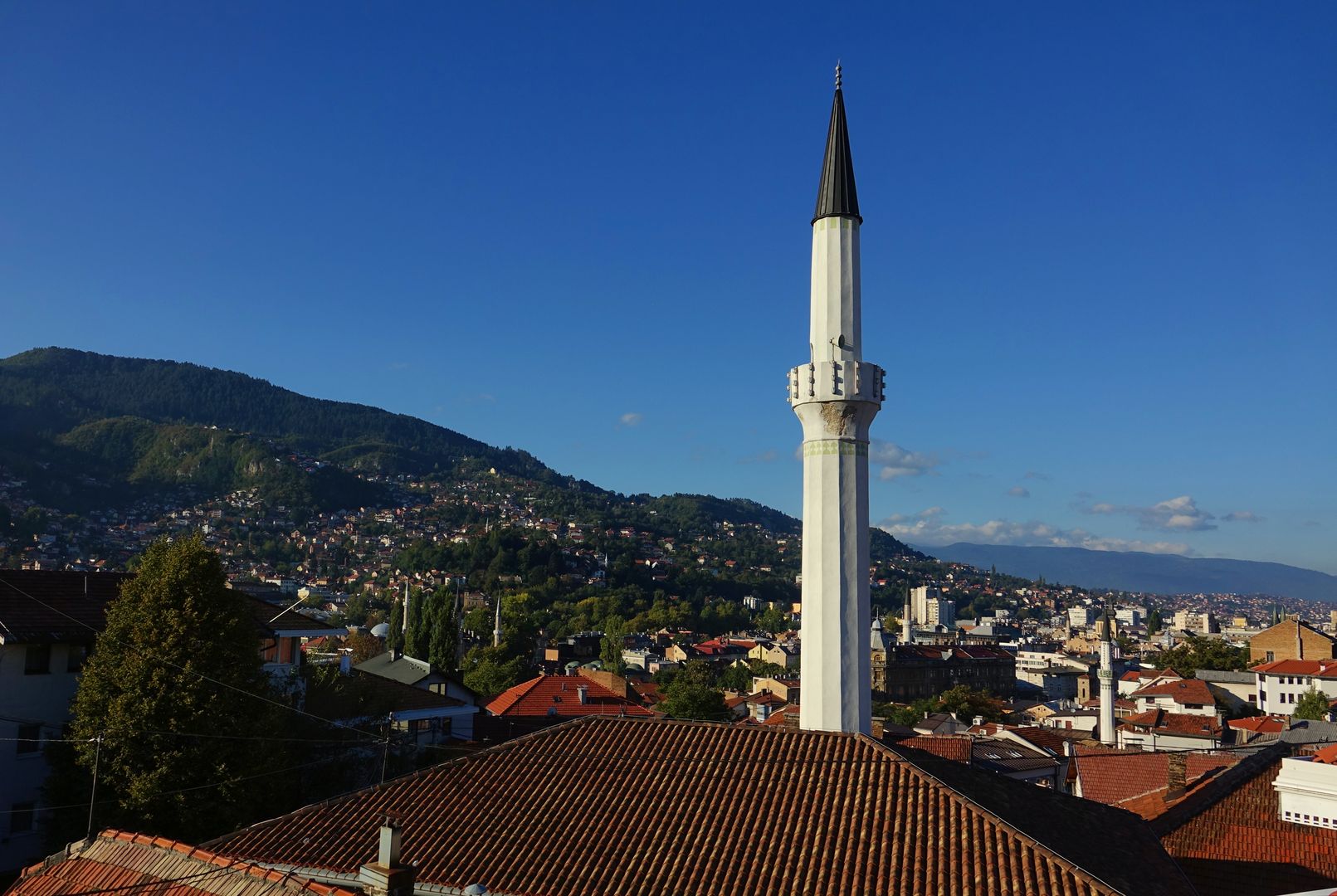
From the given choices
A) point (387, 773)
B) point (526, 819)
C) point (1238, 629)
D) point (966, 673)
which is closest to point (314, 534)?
point (966, 673)

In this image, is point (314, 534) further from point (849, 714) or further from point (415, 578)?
point (849, 714)

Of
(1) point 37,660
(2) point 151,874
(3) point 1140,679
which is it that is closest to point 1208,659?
(3) point 1140,679

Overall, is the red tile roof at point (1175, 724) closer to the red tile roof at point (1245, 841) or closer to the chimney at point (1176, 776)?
the chimney at point (1176, 776)

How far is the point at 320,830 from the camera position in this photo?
10.9 m

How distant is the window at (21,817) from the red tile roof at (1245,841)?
59.9 ft

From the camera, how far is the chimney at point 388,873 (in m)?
8.79

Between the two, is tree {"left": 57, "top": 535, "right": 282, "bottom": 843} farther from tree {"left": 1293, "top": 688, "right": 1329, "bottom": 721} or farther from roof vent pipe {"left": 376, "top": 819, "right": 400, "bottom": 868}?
tree {"left": 1293, "top": 688, "right": 1329, "bottom": 721}

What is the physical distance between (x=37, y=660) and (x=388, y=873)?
1279cm

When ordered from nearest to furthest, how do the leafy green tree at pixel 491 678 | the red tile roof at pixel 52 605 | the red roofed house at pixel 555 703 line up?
the red tile roof at pixel 52 605 → the red roofed house at pixel 555 703 → the leafy green tree at pixel 491 678

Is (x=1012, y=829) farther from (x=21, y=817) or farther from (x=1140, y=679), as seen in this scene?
(x=1140, y=679)

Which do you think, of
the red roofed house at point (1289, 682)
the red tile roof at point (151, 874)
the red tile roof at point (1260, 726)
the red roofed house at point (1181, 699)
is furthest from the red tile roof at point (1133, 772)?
the red roofed house at point (1289, 682)

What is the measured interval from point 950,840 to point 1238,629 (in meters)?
169

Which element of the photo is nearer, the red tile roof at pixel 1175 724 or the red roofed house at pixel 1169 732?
the red roofed house at pixel 1169 732

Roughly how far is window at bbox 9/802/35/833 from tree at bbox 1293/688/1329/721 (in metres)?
50.7
